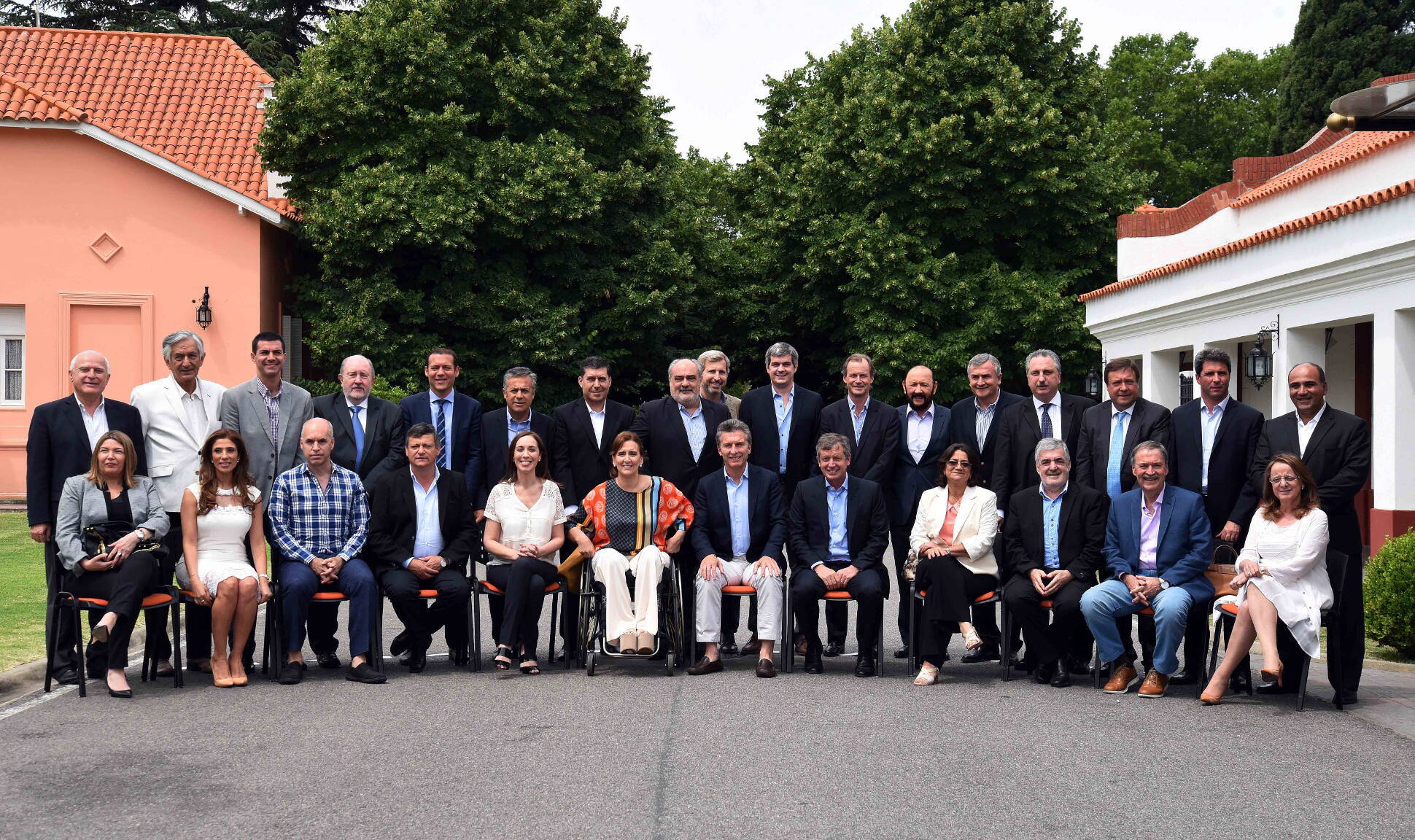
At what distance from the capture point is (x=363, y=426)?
9.93m

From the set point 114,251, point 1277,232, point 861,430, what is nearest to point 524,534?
point 861,430

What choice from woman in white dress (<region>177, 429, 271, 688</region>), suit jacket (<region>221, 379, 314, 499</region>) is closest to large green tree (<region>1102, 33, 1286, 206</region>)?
suit jacket (<region>221, 379, 314, 499</region>)

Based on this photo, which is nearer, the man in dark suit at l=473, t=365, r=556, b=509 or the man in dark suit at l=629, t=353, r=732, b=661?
the man in dark suit at l=473, t=365, r=556, b=509

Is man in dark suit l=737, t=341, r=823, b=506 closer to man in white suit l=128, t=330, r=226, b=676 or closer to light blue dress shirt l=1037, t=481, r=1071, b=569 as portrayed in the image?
light blue dress shirt l=1037, t=481, r=1071, b=569

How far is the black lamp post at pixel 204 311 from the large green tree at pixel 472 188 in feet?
6.36

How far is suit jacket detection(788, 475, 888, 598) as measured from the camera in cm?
945

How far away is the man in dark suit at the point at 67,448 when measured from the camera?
338 inches

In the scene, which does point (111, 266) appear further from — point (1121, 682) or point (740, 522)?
point (1121, 682)

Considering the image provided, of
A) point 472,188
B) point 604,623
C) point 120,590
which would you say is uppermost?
point 472,188

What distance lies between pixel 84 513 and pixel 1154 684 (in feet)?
21.0

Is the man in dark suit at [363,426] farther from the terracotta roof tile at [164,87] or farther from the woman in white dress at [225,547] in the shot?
the terracotta roof tile at [164,87]

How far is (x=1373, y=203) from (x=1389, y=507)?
3503mm

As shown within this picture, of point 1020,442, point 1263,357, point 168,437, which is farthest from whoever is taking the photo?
point 1263,357

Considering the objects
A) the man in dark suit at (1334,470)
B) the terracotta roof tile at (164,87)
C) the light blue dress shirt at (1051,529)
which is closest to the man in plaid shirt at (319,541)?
the light blue dress shirt at (1051,529)
